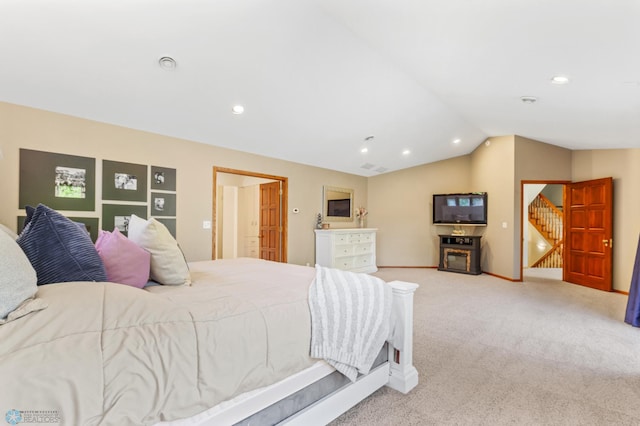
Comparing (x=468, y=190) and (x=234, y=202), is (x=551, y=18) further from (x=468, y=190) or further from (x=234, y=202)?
(x=234, y=202)

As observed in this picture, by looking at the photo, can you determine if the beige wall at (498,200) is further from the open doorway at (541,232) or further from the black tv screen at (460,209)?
the open doorway at (541,232)

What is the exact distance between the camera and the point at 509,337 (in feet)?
10.2

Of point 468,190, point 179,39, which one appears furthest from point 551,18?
point 468,190

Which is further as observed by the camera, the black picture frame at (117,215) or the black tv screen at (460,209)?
the black tv screen at (460,209)

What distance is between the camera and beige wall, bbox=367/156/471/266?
750cm

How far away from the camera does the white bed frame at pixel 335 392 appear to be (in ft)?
4.13

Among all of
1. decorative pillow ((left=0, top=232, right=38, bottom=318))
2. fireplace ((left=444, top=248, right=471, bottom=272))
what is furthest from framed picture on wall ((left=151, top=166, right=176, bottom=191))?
fireplace ((left=444, top=248, right=471, bottom=272))

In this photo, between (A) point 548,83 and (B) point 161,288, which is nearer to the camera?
(B) point 161,288

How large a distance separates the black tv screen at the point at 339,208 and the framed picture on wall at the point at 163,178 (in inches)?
133

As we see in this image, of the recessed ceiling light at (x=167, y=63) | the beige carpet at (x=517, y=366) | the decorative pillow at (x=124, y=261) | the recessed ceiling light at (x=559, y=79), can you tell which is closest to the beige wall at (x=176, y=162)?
the recessed ceiling light at (x=167, y=63)

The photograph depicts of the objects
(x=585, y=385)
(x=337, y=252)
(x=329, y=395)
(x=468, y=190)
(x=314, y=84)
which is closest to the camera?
(x=329, y=395)

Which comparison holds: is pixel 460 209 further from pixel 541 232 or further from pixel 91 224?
pixel 91 224

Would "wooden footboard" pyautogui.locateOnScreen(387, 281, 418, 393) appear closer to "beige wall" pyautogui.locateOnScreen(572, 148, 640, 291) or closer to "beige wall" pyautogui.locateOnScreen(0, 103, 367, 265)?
"beige wall" pyautogui.locateOnScreen(0, 103, 367, 265)

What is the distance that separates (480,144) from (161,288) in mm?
7121
